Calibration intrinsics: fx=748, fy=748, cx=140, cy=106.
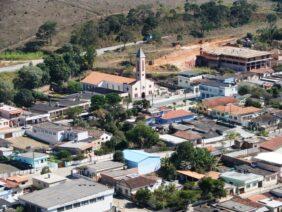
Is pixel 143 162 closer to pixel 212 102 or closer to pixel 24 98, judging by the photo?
pixel 212 102

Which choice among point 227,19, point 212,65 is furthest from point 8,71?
point 227,19

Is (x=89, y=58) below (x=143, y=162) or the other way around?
the other way around

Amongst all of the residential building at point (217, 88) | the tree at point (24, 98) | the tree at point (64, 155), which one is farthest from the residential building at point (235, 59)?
the tree at point (64, 155)

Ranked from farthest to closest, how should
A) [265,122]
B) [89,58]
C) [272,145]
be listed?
[89,58] < [265,122] < [272,145]

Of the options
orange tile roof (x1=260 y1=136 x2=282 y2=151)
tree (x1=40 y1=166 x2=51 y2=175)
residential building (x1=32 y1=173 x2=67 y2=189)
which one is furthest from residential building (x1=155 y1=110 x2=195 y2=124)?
residential building (x1=32 y1=173 x2=67 y2=189)

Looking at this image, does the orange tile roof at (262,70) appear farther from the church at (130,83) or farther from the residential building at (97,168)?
the residential building at (97,168)

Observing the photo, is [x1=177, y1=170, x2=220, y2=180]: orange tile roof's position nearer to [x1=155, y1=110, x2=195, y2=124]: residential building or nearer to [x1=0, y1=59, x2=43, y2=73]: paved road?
[x1=155, y1=110, x2=195, y2=124]: residential building

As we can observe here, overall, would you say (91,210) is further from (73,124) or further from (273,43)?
(273,43)

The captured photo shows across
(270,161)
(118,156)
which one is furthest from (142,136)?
(270,161)
